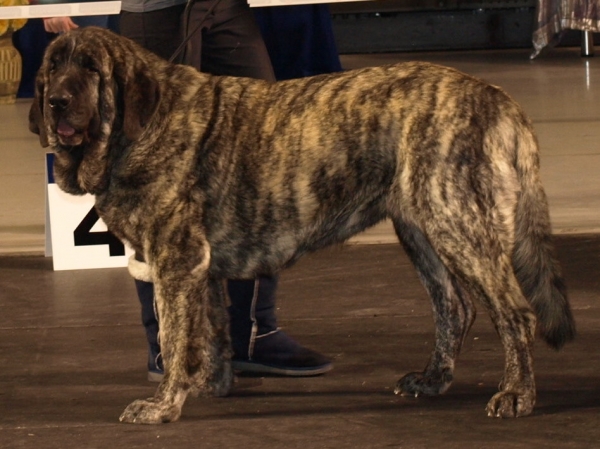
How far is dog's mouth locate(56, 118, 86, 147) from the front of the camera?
3.79 m

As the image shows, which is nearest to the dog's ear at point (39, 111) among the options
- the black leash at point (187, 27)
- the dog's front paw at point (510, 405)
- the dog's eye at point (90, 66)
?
the dog's eye at point (90, 66)

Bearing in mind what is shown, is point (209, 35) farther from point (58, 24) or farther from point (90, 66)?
point (58, 24)

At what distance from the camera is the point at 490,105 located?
382cm

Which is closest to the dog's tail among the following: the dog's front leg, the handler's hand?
the dog's front leg

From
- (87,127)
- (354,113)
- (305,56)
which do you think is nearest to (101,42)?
(87,127)

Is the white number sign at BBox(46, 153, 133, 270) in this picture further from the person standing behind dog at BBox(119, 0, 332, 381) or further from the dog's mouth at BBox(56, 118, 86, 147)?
the dog's mouth at BBox(56, 118, 86, 147)

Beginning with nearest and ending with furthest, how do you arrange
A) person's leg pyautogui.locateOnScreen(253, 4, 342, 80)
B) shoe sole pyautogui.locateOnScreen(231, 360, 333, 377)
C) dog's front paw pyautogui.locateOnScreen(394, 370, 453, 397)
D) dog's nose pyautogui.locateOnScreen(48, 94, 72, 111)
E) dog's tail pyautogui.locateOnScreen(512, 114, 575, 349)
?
dog's nose pyautogui.locateOnScreen(48, 94, 72, 111), dog's tail pyautogui.locateOnScreen(512, 114, 575, 349), dog's front paw pyautogui.locateOnScreen(394, 370, 453, 397), shoe sole pyautogui.locateOnScreen(231, 360, 333, 377), person's leg pyautogui.locateOnScreen(253, 4, 342, 80)

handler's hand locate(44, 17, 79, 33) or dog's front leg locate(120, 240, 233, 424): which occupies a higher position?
handler's hand locate(44, 17, 79, 33)

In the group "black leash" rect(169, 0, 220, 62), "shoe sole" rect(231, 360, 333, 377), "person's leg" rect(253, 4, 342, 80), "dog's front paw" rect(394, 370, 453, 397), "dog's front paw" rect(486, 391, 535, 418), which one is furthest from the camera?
"person's leg" rect(253, 4, 342, 80)

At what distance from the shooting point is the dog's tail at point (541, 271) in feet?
13.0

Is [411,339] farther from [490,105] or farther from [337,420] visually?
[490,105]

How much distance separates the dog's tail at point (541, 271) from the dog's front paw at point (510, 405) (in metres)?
0.25

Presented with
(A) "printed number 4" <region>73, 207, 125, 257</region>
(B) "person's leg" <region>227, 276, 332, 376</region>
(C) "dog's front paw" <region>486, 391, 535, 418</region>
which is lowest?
(A) "printed number 4" <region>73, 207, 125, 257</region>

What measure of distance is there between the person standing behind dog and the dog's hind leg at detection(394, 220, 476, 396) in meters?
0.44
